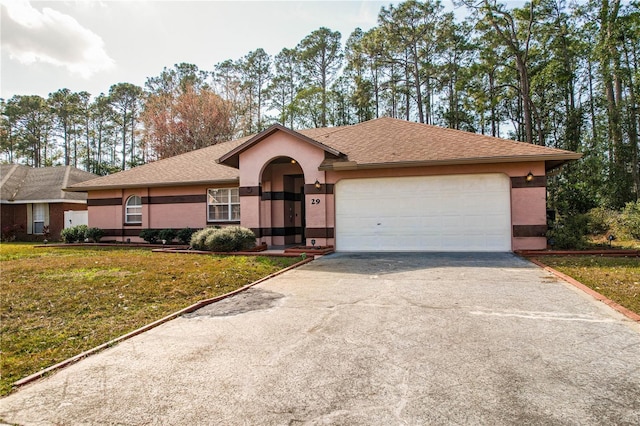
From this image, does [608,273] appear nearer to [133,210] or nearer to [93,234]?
[133,210]

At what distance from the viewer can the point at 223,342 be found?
182 inches

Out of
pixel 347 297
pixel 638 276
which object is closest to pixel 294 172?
pixel 347 297

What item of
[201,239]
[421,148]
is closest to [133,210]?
[201,239]

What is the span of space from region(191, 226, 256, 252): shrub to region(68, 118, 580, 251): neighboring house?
1.09 metres

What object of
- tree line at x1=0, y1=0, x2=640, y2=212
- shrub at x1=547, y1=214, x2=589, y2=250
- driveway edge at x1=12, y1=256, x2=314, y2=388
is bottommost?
driveway edge at x1=12, y1=256, x2=314, y2=388

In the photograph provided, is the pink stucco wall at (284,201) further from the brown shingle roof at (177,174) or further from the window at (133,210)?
the brown shingle roof at (177,174)

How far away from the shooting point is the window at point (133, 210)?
59.4 ft

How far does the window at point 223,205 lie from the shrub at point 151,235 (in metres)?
2.53

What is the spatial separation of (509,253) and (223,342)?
1020 cm

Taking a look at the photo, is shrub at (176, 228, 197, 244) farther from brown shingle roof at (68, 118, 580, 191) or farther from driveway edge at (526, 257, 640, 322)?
driveway edge at (526, 257, 640, 322)

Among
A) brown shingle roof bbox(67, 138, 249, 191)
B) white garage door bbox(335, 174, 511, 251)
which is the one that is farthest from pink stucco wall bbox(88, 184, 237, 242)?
white garage door bbox(335, 174, 511, 251)

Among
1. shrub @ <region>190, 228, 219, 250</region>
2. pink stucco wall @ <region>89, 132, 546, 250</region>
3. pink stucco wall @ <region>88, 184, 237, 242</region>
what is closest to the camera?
pink stucco wall @ <region>89, 132, 546, 250</region>

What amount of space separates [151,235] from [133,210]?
2.17m

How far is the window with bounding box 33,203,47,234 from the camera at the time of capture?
23.3 meters
